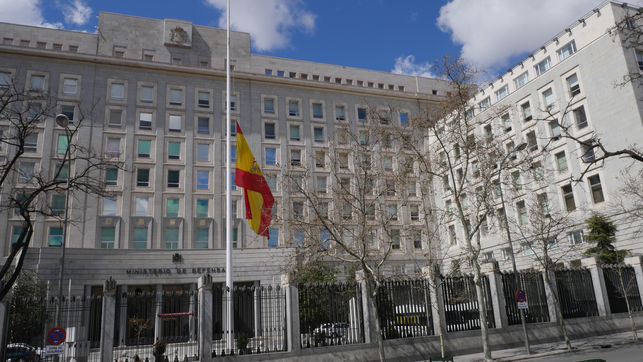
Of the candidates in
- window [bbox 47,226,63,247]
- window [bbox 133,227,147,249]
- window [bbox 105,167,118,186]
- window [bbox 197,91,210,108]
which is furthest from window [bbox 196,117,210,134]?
window [bbox 47,226,63,247]

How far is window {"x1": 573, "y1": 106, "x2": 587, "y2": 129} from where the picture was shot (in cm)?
3951

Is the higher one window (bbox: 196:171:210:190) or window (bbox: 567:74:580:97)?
window (bbox: 567:74:580:97)

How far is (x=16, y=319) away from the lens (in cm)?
1759

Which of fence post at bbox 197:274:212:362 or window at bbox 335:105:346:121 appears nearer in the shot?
fence post at bbox 197:274:212:362

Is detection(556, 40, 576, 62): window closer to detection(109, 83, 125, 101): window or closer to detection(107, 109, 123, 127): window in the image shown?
detection(109, 83, 125, 101): window

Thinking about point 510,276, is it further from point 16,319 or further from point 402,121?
point 402,121

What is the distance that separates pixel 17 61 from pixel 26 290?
89.2 ft

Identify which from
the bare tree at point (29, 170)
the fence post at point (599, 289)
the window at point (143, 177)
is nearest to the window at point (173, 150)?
the window at point (143, 177)

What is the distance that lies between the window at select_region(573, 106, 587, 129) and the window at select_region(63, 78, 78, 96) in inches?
1831

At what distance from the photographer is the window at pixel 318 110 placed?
54.3m

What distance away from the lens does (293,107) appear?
53.7 m

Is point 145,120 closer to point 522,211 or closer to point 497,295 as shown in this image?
Answer: point 522,211

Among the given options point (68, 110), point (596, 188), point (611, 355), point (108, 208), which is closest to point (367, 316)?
point (611, 355)

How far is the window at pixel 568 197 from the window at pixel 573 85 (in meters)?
8.04
